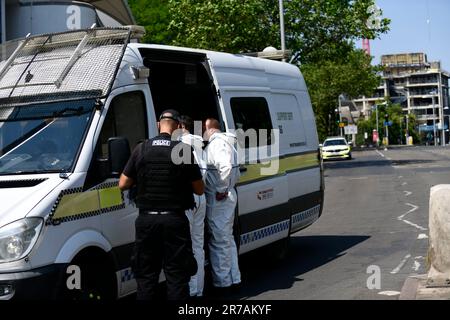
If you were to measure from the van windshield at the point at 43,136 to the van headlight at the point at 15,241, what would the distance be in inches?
29.5

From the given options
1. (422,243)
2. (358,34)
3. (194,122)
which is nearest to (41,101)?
(194,122)

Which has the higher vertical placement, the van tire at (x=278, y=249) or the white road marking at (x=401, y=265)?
the van tire at (x=278, y=249)

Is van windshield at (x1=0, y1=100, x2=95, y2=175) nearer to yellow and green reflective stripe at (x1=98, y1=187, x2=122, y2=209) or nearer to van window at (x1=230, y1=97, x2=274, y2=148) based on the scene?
yellow and green reflective stripe at (x1=98, y1=187, x2=122, y2=209)

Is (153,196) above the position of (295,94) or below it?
below

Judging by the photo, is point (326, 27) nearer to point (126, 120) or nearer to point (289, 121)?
point (289, 121)

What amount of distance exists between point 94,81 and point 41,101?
0.55 m

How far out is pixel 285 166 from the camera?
966 cm

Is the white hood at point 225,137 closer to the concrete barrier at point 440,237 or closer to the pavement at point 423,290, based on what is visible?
the concrete barrier at point 440,237

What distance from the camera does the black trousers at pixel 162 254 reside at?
586cm

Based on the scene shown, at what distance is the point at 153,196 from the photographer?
5.91m

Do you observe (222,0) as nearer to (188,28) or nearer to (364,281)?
(188,28)

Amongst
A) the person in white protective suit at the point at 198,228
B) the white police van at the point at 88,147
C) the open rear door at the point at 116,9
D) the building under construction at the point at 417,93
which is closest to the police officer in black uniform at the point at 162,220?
the white police van at the point at 88,147

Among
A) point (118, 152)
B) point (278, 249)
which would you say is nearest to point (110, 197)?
point (118, 152)

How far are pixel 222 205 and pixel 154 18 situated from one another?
3210cm
